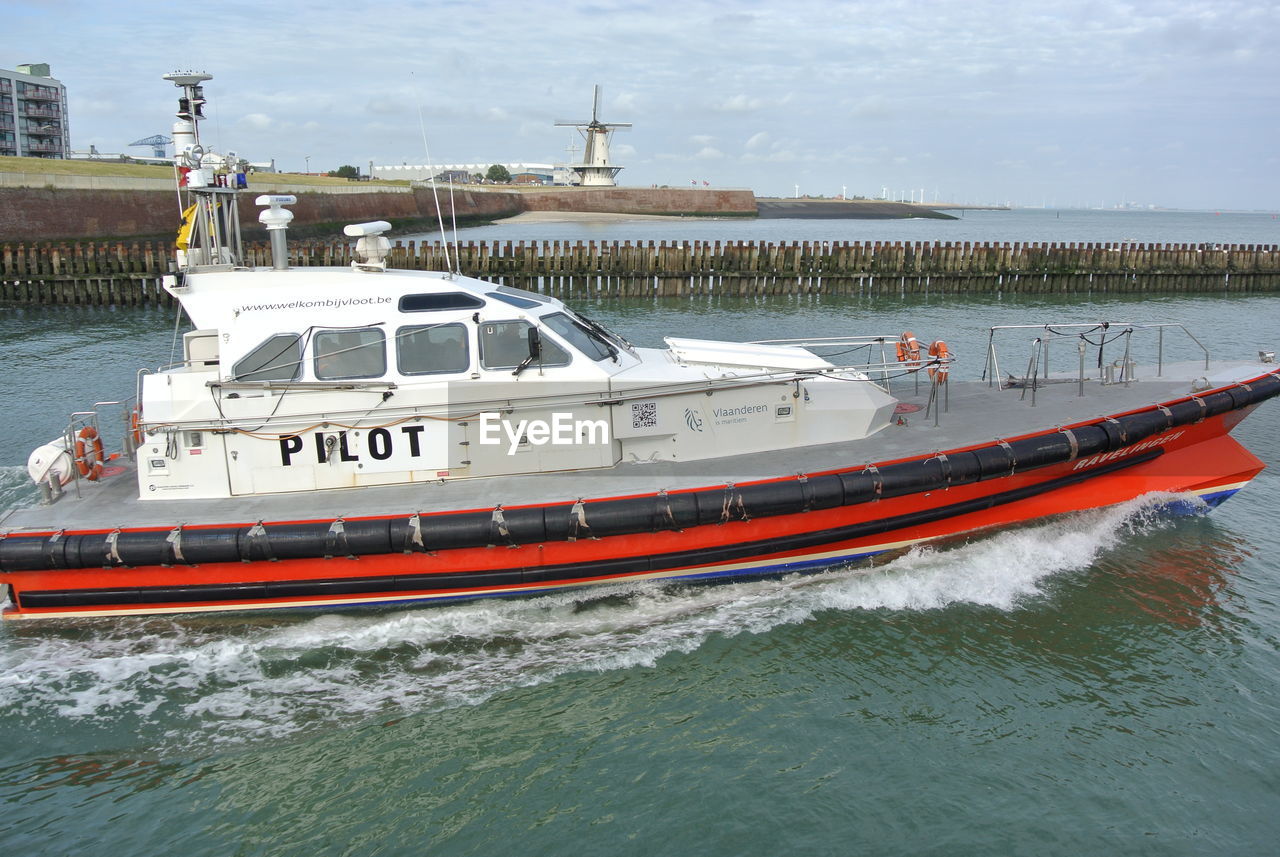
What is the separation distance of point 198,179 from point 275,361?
172cm

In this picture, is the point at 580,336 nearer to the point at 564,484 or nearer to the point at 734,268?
the point at 564,484

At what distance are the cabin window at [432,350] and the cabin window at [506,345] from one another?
16 centimetres

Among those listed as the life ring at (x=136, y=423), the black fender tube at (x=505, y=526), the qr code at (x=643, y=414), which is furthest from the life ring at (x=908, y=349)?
the life ring at (x=136, y=423)

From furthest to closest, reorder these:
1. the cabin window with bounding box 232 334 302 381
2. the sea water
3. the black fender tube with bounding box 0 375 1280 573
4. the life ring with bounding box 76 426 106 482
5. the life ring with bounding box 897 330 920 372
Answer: the life ring with bounding box 897 330 920 372 → the life ring with bounding box 76 426 106 482 → the cabin window with bounding box 232 334 302 381 → the black fender tube with bounding box 0 375 1280 573 → the sea water

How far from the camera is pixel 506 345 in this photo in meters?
7.59

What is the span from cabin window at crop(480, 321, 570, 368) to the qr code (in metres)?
0.79

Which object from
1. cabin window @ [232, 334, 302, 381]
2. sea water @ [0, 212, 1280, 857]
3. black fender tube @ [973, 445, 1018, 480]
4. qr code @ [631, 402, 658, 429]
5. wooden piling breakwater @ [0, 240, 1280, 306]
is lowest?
sea water @ [0, 212, 1280, 857]

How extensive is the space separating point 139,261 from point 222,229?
63.5 feet

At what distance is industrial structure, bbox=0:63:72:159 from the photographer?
2427 inches

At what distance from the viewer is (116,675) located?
672cm

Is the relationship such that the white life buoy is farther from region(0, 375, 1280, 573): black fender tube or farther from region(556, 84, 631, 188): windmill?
region(556, 84, 631, 188): windmill

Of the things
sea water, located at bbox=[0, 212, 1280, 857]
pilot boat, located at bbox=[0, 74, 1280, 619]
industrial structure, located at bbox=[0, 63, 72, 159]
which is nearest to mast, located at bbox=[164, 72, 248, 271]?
pilot boat, located at bbox=[0, 74, 1280, 619]

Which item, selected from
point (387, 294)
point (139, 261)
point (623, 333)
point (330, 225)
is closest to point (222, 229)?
point (387, 294)

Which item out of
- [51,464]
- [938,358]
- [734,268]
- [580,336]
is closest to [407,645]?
[580,336]
